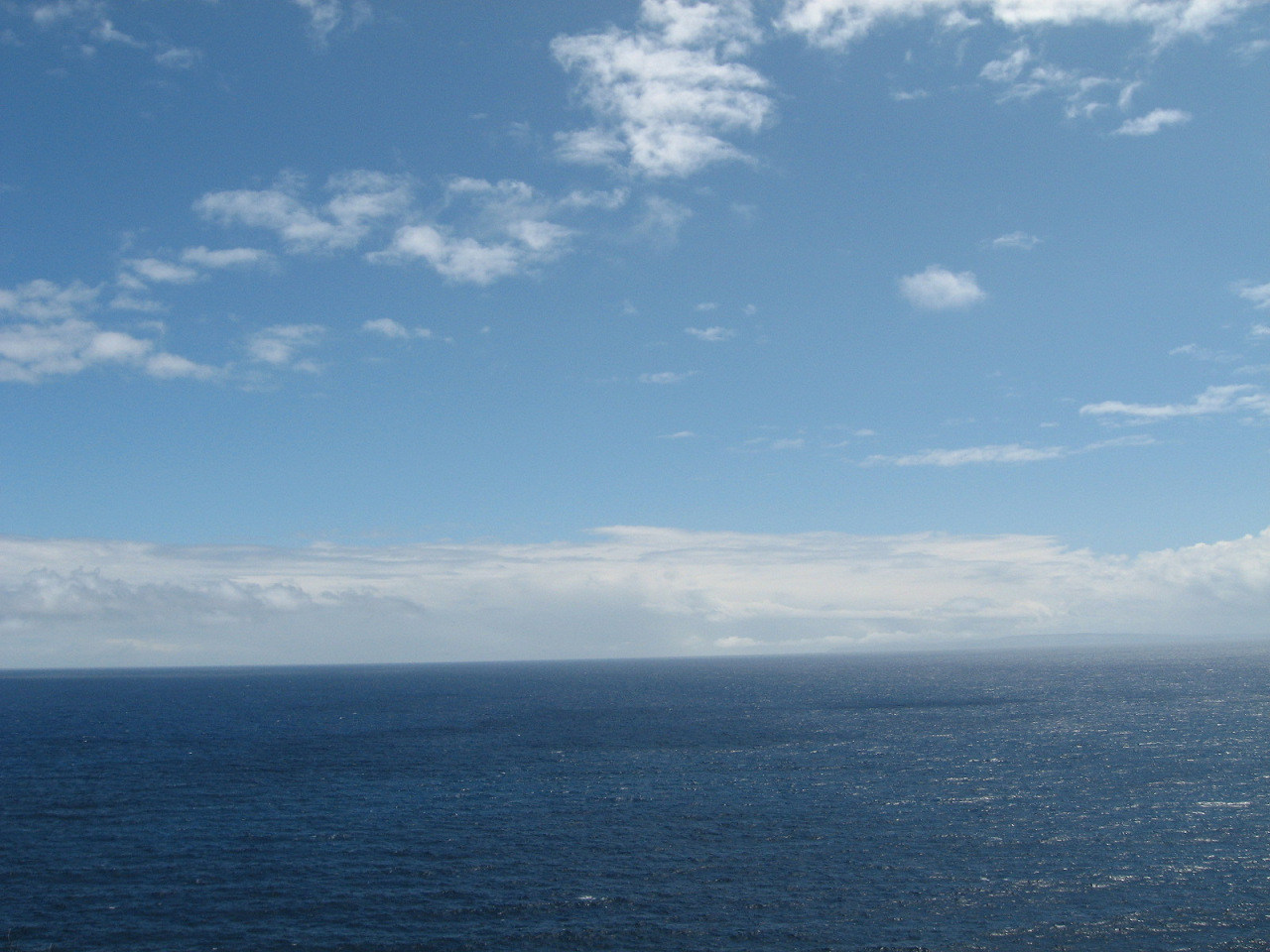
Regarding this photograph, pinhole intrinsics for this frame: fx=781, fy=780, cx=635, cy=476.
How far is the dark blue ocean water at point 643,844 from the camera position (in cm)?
5447

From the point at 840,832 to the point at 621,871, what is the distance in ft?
77.3

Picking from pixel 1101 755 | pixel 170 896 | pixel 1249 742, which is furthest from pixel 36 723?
pixel 1249 742

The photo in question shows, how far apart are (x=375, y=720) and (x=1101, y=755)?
13871cm

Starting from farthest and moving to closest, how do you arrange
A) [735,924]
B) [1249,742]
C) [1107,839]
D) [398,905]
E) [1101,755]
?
[1249,742] → [1101,755] → [1107,839] → [398,905] → [735,924]

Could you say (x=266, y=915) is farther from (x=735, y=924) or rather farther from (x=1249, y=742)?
(x=1249, y=742)

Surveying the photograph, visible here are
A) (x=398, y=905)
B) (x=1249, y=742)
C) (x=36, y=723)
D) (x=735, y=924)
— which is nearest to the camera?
(x=735, y=924)

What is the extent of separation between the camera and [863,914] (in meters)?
56.5

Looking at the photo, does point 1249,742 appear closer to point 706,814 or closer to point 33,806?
point 706,814

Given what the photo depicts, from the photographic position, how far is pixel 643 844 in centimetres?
7269

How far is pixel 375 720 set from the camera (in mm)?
172000

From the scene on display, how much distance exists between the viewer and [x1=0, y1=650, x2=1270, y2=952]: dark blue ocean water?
5447 centimetres

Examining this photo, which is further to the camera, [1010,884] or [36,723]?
[36,723]

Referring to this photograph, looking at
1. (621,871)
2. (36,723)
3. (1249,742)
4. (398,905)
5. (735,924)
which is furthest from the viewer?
(36,723)

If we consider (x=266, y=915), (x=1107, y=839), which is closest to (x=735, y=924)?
(x=266, y=915)
